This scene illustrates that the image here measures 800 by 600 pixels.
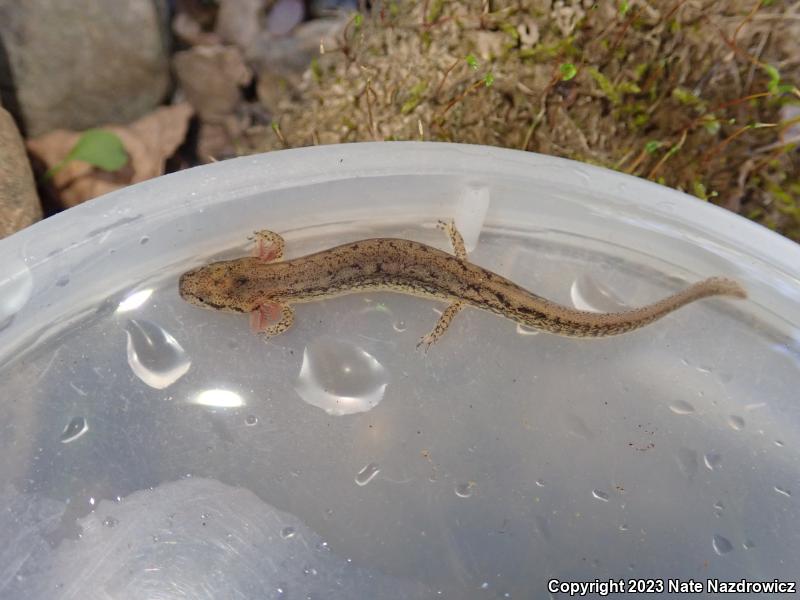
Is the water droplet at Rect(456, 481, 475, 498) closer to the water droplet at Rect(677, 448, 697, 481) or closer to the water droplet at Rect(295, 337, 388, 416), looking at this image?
the water droplet at Rect(295, 337, 388, 416)

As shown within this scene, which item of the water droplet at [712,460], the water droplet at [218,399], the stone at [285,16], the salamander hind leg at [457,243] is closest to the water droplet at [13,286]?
the water droplet at [218,399]

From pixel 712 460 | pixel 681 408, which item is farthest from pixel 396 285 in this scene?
pixel 712 460

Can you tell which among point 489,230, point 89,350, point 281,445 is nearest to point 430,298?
point 489,230

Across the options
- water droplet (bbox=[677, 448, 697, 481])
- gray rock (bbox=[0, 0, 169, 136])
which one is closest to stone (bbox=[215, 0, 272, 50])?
gray rock (bbox=[0, 0, 169, 136])

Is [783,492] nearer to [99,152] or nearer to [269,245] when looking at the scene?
[269,245]

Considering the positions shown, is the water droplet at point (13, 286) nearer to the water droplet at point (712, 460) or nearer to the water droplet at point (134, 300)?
the water droplet at point (134, 300)

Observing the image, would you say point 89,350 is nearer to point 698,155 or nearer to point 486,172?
point 486,172
